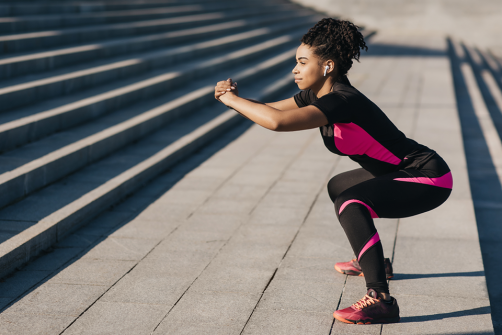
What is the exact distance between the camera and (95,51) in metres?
8.91

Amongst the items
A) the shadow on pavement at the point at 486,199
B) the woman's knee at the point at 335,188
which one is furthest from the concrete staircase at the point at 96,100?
the shadow on pavement at the point at 486,199

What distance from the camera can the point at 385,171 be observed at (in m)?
3.15

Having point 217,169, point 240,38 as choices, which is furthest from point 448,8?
point 217,169

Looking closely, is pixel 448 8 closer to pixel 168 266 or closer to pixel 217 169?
pixel 217 169

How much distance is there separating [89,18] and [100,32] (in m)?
0.74

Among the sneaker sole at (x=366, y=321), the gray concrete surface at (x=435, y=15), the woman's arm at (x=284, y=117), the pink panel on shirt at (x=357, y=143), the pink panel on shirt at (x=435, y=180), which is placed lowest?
the sneaker sole at (x=366, y=321)

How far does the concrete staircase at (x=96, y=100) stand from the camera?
4.70 meters

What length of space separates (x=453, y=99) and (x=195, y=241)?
8172mm

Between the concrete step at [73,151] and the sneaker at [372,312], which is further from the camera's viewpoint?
the concrete step at [73,151]

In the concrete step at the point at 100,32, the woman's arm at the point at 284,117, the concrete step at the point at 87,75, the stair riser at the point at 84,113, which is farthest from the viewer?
the concrete step at the point at 100,32

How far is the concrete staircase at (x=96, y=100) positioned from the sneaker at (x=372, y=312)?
2.31m

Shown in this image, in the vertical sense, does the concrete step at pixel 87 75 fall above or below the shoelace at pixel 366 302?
above

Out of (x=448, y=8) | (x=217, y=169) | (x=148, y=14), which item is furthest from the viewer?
(x=448, y=8)

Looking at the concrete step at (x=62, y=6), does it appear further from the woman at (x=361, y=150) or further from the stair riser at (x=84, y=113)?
the woman at (x=361, y=150)
